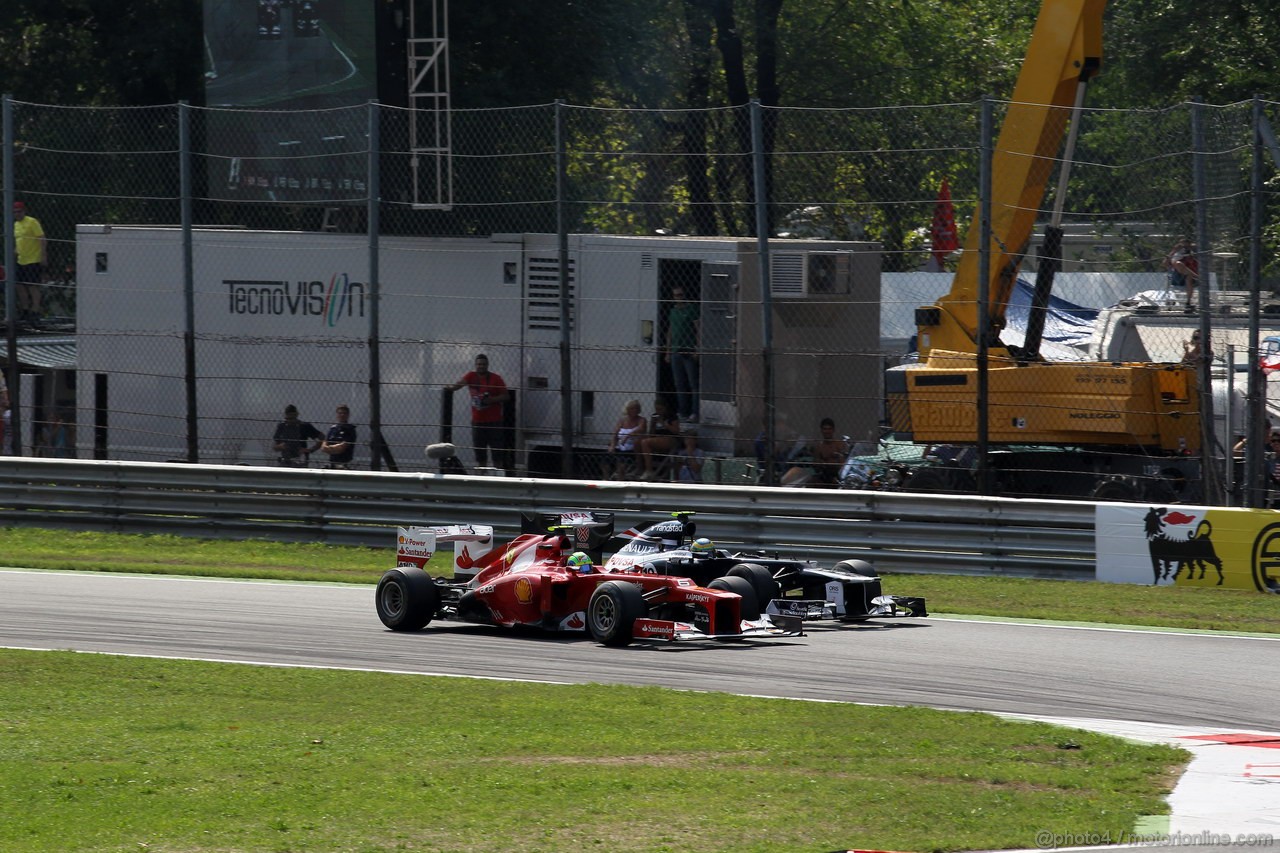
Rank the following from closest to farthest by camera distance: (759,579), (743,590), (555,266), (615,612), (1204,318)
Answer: (615,612), (743,590), (759,579), (1204,318), (555,266)

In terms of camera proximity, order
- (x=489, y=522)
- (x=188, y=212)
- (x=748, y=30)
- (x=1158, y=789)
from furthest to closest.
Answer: (x=748, y=30) < (x=188, y=212) < (x=489, y=522) < (x=1158, y=789)

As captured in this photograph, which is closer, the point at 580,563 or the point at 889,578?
the point at 580,563

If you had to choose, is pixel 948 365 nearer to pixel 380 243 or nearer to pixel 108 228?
pixel 380 243

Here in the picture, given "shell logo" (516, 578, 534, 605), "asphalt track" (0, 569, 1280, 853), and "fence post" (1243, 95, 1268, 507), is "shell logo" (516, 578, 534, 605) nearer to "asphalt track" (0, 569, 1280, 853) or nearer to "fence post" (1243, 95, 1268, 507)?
"asphalt track" (0, 569, 1280, 853)

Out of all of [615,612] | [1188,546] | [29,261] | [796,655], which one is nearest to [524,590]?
[615,612]

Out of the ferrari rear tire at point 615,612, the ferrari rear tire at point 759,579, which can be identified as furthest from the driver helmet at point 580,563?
the ferrari rear tire at point 759,579

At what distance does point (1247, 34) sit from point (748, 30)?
1101 cm

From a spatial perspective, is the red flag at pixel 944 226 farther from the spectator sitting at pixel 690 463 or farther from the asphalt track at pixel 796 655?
the asphalt track at pixel 796 655

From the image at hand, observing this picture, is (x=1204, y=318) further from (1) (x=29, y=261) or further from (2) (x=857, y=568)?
(1) (x=29, y=261)

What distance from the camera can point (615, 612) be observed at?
12.0 metres

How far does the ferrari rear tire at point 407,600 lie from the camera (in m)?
12.8

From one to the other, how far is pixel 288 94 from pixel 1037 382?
10749 mm

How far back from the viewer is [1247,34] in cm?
2941

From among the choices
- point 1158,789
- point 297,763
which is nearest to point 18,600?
point 297,763
